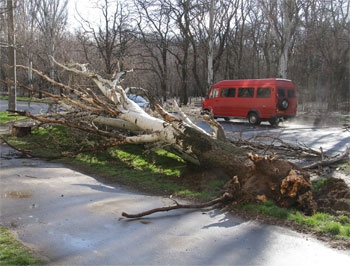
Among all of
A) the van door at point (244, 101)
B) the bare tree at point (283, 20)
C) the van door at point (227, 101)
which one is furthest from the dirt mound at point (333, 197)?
the bare tree at point (283, 20)

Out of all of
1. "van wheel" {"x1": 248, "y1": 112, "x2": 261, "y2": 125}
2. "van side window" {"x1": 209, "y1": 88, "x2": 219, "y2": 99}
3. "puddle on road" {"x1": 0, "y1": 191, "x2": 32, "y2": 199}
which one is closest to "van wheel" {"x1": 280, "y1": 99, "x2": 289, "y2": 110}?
"van wheel" {"x1": 248, "y1": 112, "x2": 261, "y2": 125}

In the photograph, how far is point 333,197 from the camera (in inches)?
230

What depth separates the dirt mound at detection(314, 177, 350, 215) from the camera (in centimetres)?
550

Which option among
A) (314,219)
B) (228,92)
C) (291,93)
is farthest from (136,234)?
(228,92)

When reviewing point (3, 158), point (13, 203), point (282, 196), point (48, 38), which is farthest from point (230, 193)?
point (48, 38)

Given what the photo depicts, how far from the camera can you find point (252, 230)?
4.80 m

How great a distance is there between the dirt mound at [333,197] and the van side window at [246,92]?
46.2 feet

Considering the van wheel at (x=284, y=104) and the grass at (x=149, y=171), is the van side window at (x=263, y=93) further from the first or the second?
the grass at (x=149, y=171)

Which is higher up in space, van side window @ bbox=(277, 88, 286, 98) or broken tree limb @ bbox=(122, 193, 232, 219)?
van side window @ bbox=(277, 88, 286, 98)

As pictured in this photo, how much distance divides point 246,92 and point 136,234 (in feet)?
54.8

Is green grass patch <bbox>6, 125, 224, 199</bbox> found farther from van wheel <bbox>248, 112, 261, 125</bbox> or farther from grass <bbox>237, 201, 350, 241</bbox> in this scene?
van wheel <bbox>248, 112, 261, 125</bbox>

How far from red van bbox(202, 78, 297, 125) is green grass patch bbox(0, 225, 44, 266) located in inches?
651

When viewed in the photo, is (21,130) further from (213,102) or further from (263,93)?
(213,102)

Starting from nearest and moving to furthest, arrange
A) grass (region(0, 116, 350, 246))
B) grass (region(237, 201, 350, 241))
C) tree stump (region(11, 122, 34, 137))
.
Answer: grass (region(237, 201, 350, 241))
grass (region(0, 116, 350, 246))
tree stump (region(11, 122, 34, 137))
